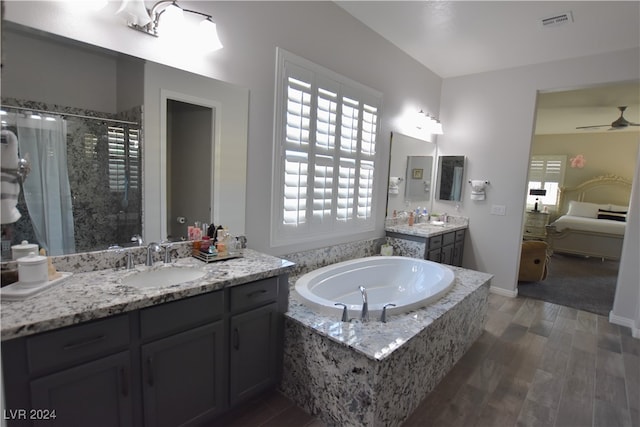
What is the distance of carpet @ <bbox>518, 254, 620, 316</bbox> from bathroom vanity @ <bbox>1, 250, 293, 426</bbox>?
3903mm

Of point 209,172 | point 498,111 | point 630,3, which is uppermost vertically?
point 630,3

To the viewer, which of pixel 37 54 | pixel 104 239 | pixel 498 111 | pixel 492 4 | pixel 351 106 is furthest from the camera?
pixel 498 111

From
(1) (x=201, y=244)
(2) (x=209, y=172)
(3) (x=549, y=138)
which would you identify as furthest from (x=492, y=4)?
(3) (x=549, y=138)

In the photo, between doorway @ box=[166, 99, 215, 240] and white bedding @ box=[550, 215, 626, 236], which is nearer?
doorway @ box=[166, 99, 215, 240]

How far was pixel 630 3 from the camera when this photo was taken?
2.59m

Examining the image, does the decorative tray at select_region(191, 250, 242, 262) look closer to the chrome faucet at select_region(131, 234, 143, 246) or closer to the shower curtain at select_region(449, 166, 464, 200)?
the chrome faucet at select_region(131, 234, 143, 246)

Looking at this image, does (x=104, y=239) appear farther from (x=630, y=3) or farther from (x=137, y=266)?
(x=630, y=3)

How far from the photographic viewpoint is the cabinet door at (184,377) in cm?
147

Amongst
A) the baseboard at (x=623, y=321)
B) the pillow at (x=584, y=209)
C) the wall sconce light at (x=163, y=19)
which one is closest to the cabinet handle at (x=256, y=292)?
the wall sconce light at (x=163, y=19)

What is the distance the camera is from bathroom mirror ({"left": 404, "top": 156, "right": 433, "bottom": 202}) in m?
4.23

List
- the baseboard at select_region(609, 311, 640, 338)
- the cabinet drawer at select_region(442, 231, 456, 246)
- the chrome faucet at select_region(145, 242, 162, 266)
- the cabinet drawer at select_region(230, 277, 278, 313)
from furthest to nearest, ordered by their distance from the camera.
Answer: the cabinet drawer at select_region(442, 231, 456, 246) < the baseboard at select_region(609, 311, 640, 338) < the chrome faucet at select_region(145, 242, 162, 266) < the cabinet drawer at select_region(230, 277, 278, 313)

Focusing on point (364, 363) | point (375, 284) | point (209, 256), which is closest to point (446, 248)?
point (375, 284)

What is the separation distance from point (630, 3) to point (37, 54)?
406cm

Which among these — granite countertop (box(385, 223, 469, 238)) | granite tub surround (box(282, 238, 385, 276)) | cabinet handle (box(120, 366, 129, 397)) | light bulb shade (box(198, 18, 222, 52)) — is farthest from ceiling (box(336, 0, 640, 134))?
cabinet handle (box(120, 366, 129, 397))
